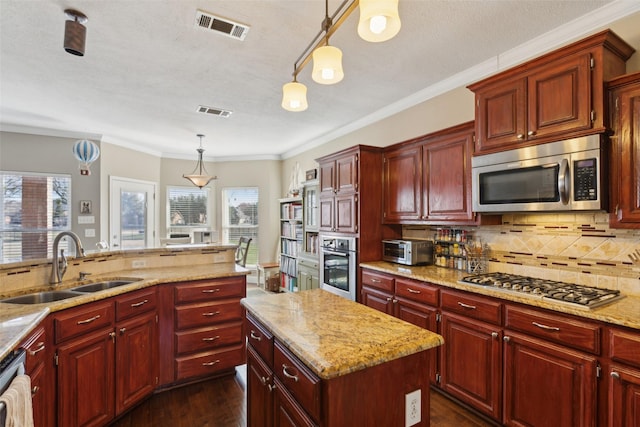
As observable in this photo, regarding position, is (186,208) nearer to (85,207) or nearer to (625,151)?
(85,207)

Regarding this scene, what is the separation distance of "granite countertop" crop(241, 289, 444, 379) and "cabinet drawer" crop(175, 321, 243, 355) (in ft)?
3.87

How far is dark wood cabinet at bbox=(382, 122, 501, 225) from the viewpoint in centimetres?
270

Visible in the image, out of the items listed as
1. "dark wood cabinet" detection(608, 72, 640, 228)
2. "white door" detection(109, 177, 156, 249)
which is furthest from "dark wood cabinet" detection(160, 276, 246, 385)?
"white door" detection(109, 177, 156, 249)

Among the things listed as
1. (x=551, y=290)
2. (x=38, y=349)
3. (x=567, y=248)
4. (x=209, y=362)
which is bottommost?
(x=209, y=362)

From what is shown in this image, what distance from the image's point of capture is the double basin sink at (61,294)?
84.0 inches

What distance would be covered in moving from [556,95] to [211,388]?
3414 mm

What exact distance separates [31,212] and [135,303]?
3.79 metres

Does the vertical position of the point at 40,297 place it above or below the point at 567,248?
below

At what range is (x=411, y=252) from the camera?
10.2 ft

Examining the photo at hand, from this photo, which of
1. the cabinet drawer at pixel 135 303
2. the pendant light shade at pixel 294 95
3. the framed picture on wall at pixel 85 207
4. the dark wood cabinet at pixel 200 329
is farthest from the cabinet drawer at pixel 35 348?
the framed picture on wall at pixel 85 207

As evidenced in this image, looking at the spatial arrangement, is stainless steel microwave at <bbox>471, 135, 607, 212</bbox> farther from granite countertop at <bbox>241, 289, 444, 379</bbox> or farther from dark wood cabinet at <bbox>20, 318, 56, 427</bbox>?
dark wood cabinet at <bbox>20, 318, 56, 427</bbox>

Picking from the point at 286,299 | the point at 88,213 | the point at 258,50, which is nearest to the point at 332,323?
the point at 286,299

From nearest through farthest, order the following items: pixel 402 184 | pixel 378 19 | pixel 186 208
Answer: pixel 378 19, pixel 402 184, pixel 186 208

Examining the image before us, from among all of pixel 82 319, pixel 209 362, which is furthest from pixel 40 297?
pixel 209 362
